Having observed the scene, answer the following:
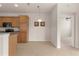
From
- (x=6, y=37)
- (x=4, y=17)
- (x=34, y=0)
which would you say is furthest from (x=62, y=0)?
(x=4, y=17)

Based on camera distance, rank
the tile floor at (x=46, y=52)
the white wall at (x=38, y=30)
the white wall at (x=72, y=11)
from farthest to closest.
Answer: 1. the white wall at (x=38, y=30)
2. the white wall at (x=72, y=11)
3. the tile floor at (x=46, y=52)

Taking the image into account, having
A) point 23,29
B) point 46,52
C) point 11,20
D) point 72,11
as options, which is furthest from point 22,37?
point 46,52

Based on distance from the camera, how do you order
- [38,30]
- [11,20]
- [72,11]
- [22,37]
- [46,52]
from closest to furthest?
[46,52], [72,11], [22,37], [11,20], [38,30]

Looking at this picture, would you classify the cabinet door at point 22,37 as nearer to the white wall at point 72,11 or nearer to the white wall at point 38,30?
the white wall at point 38,30

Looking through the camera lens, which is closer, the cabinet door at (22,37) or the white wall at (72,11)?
the white wall at (72,11)

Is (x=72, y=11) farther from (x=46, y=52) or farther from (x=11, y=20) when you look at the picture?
(x=11, y=20)

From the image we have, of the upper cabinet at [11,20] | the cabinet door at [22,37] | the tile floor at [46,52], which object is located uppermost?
the upper cabinet at [11,20]

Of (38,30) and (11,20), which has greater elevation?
(11,20)

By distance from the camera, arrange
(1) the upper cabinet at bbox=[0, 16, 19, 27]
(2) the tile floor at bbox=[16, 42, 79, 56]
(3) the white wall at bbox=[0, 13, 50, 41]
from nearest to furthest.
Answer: (2) the tile floor at bbox=[16, 42, 79, 56], (1) the upper cabinet at bbox=[0, 16, 19, 27], (3) the white wall at bbox=[0, 13, 50, 41]

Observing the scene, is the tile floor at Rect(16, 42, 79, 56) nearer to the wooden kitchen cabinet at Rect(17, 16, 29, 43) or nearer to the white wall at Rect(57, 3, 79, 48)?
the white wall at Rect(57, 3, 79, 48)

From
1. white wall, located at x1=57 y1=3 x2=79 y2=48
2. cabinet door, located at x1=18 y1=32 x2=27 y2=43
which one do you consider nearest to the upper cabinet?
cabinet door, located at x1=18 y1=32 x2=27 y2=43

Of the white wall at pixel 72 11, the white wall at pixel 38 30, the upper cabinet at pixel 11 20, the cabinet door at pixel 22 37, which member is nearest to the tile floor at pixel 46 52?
the white wall at pixel 72 11

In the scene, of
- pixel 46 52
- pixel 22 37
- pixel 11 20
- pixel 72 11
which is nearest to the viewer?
pixel 46 52

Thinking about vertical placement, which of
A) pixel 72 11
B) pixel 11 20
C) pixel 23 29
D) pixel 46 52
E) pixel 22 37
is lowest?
pixel 46 52
